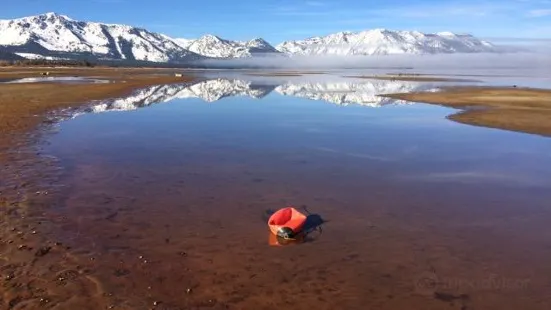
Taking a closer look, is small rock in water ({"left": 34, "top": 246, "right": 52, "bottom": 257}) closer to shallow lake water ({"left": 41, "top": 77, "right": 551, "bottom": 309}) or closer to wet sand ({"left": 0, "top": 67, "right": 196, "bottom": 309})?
wet sand ({"left": 0, "top": 67, "right": 196, "bottom": 309})

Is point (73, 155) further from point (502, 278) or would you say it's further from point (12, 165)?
point (502, 278)

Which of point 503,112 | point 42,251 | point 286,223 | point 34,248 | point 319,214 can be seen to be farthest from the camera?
point 503,112

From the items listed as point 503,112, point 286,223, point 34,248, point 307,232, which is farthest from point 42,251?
point 503,112

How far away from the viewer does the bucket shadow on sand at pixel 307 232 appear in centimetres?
1222

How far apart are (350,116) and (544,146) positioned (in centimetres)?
1559

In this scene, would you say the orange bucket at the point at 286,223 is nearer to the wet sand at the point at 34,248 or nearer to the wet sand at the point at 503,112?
the wet sand at the point at 34,248

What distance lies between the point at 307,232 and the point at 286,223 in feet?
2.21

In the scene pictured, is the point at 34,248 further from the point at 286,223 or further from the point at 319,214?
the point at 319,214

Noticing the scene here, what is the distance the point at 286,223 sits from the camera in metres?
12.6

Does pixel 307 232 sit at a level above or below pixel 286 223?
below

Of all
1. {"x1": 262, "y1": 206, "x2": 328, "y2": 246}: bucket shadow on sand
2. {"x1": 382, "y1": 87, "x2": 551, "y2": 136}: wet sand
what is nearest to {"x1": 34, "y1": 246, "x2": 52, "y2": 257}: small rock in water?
{"x1": 262, "y1": 206, "x2": 328, "y2": 246}: bucket shadow on sand

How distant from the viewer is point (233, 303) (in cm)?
908

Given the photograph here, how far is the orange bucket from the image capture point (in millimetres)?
12289

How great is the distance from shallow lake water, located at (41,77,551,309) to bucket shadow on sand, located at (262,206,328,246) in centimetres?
9
